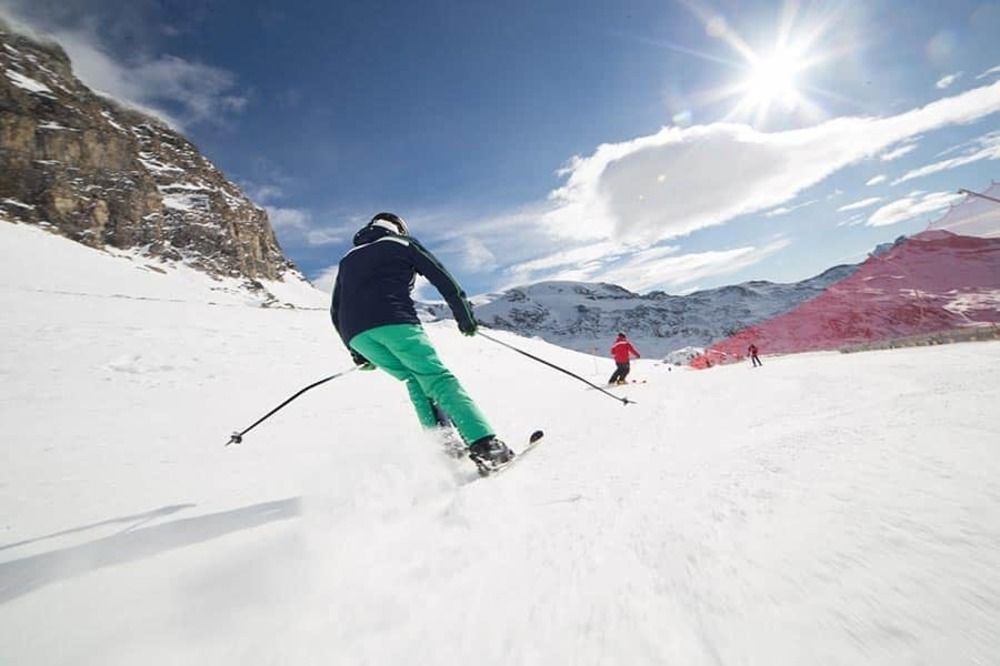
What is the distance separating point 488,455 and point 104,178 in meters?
107

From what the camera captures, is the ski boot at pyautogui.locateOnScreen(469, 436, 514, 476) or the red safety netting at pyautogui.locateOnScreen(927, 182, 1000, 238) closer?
the ski boot at pyautogui.locateOnScreen(469, 436, 514, 476)

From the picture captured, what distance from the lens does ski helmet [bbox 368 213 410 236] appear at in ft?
10.6

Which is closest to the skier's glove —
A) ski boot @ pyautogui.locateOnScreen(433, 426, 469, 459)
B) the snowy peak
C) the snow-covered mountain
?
ski boot @ pyautogui.locateOnScreen(433, 426, 469, 459)

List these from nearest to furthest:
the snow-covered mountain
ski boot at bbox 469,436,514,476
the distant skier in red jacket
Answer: ski boot at bbox 469,436,514,476 < the distant skier in red jacket < the snow-covered mountain

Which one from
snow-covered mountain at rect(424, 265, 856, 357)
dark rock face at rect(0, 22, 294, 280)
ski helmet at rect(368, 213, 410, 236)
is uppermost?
dark rock face at rect(0, 22, 294, 280)

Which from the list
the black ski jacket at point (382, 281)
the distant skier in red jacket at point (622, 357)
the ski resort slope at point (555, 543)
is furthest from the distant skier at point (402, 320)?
the distant skier in red jacket at point (622, 357)

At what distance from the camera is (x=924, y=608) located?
2.44 feet

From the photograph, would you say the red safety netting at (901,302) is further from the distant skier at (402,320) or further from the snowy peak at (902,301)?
the distant skier at (402,320)

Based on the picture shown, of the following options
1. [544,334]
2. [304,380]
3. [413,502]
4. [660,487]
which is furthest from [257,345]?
[544,334]

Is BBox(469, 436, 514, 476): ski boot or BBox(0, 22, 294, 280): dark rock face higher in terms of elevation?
BBox(0, 22, 294, 280): dark rock face

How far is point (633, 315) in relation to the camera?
163750 mm

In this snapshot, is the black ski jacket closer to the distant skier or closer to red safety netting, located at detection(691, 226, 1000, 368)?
the distant skier

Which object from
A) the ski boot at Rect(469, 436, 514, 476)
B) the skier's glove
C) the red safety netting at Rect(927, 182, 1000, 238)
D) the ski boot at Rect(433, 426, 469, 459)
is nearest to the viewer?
the ski boot at Rect(469, 436, 514, 476)

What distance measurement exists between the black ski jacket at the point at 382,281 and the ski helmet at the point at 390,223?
0.06 meters
